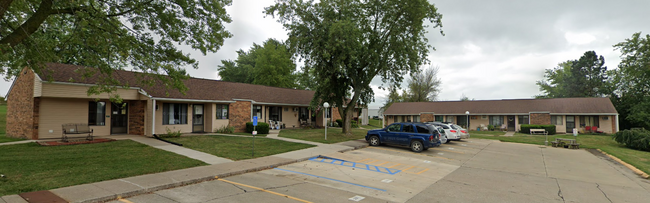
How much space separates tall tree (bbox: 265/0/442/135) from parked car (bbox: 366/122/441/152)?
210 inches

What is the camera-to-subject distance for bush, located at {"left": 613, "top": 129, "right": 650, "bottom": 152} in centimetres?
1839

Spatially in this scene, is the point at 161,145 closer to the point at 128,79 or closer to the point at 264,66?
the point at 128,79

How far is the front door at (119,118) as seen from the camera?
17625mm

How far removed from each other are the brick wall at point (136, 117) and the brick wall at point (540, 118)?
35.9 m

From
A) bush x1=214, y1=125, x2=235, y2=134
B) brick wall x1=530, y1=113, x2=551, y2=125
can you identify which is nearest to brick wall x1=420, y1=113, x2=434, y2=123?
brick wall x1=530, y1=113, x2=551, y2=125

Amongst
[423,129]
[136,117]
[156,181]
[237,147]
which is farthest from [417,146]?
[136,117]

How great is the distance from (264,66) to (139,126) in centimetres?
2580

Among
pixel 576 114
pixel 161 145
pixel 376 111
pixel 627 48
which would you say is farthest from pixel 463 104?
pixel 161 145

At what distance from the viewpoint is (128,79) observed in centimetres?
1828

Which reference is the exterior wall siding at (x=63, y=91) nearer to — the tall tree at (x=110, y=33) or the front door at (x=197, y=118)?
the tall tree at (x=110, y=33)

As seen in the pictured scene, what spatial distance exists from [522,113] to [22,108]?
1605 inches

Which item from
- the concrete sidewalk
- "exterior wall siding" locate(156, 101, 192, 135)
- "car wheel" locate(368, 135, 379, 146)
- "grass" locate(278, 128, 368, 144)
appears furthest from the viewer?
"grass" locate(278, 128, 368, 144)

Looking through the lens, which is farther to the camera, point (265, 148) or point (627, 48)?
point (627, 48)

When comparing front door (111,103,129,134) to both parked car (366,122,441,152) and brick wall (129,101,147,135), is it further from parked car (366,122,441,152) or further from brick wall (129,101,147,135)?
parked car (366,122,441,152)
